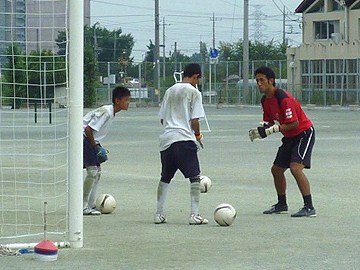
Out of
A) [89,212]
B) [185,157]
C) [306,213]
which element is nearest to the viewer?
[185,157]

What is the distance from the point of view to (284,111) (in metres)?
12.9

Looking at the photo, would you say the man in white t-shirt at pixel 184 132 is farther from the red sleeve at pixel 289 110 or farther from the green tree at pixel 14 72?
the green tree at pixel 14 72

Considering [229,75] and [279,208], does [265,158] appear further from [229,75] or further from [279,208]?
[229,75]

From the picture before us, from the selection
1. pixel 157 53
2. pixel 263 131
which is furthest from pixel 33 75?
pixel 157 53

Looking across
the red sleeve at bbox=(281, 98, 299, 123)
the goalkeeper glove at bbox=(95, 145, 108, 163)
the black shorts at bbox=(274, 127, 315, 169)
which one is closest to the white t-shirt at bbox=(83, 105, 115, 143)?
the goalkeeper glove at bbox=(95, 145, 108, 163)

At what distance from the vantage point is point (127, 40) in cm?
11912

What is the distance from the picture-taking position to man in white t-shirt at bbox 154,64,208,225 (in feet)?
40.2

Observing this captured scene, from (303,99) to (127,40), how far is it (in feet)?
160

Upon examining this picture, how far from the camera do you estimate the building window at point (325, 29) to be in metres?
77.3

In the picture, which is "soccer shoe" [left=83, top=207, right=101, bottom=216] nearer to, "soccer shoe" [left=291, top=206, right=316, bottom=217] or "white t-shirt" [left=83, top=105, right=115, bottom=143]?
"white t-shirt" [left=83, top=105, right=115, bottom=143]

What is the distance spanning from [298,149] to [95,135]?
2513 millimetres

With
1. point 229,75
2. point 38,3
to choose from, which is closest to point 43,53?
point 38,3

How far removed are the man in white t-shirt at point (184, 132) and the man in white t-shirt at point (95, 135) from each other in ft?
2.77

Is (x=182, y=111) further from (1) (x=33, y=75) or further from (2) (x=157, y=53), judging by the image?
(2) (x=157, y=53)
